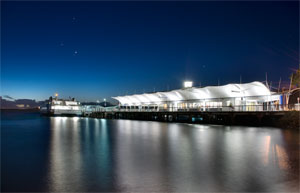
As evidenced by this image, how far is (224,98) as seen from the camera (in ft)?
145

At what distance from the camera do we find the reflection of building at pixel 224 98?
40.3m

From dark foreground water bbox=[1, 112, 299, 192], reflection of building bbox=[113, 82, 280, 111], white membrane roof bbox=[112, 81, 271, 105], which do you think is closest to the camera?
dark foreground water bbox=[1, 112, 299, 192]

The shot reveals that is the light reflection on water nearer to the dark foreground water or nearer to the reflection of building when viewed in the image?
the dark foreground water

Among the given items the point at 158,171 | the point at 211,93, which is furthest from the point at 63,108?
the point at 158,171

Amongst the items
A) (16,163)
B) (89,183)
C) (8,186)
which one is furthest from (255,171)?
(16,163)

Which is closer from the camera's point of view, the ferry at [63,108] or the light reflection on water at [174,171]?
the light reflection on water at [174,171]

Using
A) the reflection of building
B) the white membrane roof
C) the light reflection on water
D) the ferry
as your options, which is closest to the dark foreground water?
the light reflection on water

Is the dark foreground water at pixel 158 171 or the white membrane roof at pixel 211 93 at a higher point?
the white membrane roof at pixel 211 93

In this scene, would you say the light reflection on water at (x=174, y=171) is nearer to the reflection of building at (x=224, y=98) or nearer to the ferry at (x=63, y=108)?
the reflection of building at (x=224, y=98)

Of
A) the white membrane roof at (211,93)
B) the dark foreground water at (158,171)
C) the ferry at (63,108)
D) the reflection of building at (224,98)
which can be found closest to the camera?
the dark foreground water at (158,171)

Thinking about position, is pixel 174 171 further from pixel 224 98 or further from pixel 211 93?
pixel 211 93

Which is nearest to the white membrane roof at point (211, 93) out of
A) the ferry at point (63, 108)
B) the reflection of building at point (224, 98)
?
the reflection of building at point (224, 98)

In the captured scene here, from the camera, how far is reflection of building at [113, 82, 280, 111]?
40.3 metres

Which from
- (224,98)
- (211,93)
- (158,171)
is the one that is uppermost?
(211,93)
